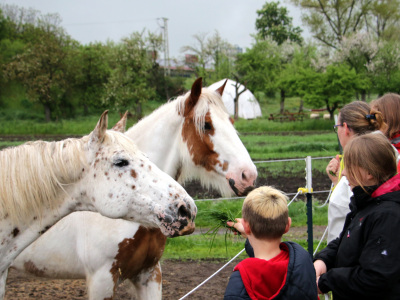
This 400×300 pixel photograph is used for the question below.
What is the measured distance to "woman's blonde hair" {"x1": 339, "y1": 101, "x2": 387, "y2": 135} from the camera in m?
2.45

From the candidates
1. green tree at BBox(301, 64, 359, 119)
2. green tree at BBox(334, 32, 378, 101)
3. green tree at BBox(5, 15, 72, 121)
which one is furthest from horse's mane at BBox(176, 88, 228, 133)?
green tree at BBox(334, 32, 378, 101)

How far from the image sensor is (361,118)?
8.29 ft

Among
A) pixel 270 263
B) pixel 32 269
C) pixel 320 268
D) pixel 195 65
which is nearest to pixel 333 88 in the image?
pixel 195 65

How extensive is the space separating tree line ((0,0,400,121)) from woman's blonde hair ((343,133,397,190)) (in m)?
24.7

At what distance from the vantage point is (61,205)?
228cm

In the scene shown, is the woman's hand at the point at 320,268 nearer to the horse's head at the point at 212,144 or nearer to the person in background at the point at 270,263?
the person in background at the point at 270,263

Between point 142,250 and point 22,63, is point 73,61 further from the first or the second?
point 142,250

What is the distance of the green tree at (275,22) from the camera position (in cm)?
6788

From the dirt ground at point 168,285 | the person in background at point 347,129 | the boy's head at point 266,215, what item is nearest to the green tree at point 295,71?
the dirt ground at point 168,285

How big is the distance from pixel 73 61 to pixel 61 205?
3579 cm

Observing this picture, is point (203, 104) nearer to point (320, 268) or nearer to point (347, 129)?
point (347, 129)

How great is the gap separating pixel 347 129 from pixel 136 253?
173cm

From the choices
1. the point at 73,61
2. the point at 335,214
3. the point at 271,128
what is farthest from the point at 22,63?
the point at 335,214

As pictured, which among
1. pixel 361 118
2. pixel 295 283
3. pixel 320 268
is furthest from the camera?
pixel 361 118
